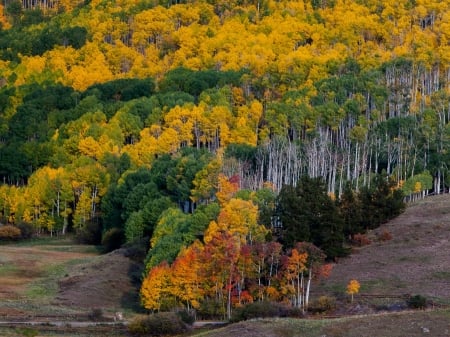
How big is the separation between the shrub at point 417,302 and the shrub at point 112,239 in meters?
59.5

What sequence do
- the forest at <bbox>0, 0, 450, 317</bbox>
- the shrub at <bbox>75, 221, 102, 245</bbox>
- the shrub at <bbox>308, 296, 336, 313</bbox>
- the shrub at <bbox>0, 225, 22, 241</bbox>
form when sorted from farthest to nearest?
the shrub at <bbox>0, 225, 22, 241</bbox>, the shrub at <bbox>75, 221, 102, 245</bbox>, the forest at <bbox>0, 0, 450, 317</bbox>, the shrub at <bbox>308, 296, 336, 313</bbox>

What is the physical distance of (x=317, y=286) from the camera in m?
103

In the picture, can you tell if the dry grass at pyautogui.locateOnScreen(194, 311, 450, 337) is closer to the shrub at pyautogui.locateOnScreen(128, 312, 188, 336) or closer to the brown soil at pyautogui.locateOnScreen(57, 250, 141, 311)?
the shrub at pyautogui.locateOnScreen(128, 312, 188, 336)

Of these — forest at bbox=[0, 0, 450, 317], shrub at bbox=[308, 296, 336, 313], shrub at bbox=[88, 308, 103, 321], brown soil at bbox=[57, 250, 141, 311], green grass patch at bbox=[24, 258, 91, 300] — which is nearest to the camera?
shrub at bbox=[308, 296, 336, 313]

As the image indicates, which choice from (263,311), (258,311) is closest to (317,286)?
(263,311)

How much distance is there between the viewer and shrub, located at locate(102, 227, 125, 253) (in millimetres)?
144500

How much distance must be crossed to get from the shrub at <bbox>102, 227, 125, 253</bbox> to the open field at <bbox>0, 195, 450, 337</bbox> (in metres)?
4.25

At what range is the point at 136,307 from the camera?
108 meters

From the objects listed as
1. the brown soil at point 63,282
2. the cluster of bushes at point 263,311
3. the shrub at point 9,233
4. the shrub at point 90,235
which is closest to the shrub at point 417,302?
the cluster of bushes at point 263,311

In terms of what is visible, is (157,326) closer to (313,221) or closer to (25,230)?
(313,221)

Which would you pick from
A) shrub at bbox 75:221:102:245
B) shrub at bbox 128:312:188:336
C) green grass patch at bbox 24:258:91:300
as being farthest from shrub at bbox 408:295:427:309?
shrub at bbox 75:221:102:245

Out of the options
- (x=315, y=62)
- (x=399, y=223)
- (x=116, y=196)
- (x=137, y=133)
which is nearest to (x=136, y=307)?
(x=399, y=223)

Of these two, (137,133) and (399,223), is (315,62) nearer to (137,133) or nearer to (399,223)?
(137,133)

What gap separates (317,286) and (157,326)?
19.0 meters
